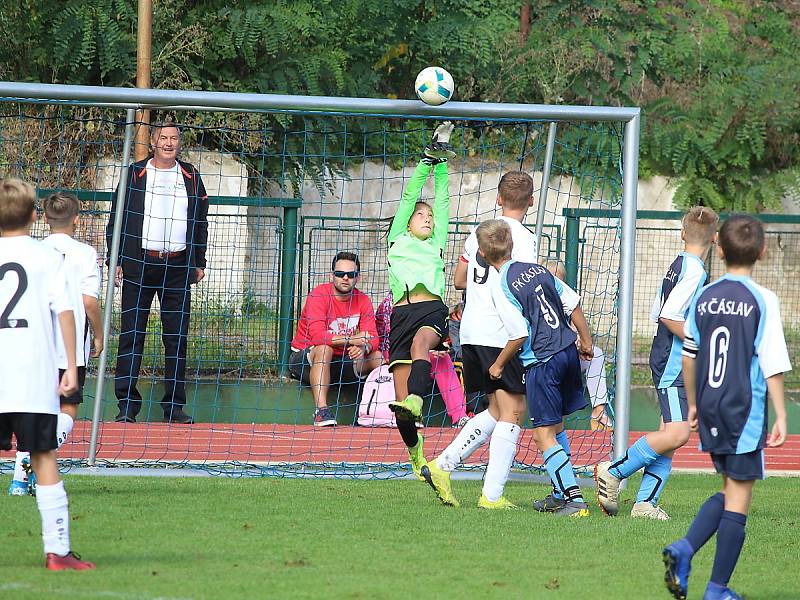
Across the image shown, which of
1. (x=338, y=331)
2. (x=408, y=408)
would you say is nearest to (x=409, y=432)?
(x=408, y=408)

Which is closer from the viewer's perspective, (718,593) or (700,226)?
(718,593)

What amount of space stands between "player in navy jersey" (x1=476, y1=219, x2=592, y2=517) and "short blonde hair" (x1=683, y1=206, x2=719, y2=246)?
2.54 feet

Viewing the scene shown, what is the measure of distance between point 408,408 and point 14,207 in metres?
2.90

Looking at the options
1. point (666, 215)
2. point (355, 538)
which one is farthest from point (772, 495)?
point (666, 215)

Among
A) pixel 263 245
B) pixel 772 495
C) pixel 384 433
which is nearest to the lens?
pixel 772 495

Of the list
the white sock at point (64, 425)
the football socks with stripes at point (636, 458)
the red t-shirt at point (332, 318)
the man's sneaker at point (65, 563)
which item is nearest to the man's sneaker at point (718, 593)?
the football socks with stripes at point (636, 458)

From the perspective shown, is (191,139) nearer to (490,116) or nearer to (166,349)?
(166,349)

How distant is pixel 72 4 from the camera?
45.1 ft

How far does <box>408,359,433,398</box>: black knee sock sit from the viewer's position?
295 inches

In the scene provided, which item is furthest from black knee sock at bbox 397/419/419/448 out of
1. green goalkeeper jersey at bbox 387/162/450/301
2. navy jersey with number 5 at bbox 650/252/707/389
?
navy jersey with number 5 at bbox 650/252/707/389

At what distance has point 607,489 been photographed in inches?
252

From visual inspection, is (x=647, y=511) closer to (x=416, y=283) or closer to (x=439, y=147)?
(x=416, y=283)

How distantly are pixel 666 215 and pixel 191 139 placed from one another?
6.20 m

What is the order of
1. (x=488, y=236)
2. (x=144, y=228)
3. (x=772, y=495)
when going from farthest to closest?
(x=144, y=228) < (x=772, y=495) < (x=488, y=236)
